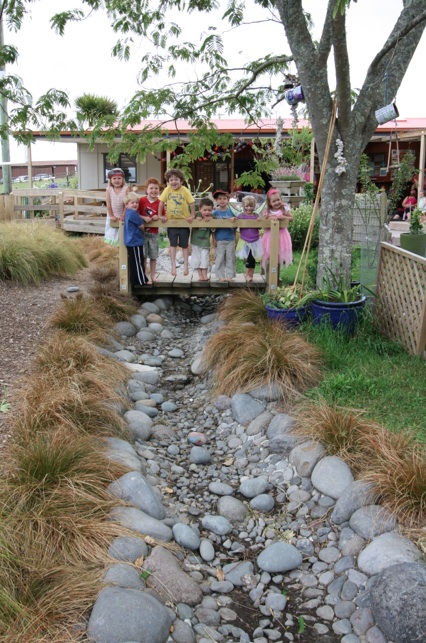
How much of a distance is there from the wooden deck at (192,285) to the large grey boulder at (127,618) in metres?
5.46

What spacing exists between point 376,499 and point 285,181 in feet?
34.4

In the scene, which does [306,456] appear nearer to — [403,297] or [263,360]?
[263,360]

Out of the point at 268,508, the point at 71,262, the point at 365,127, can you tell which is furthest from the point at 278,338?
the point at 71,262

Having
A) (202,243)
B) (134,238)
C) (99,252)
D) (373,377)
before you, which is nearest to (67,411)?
(373,377)

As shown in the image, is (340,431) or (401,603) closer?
(401,603)

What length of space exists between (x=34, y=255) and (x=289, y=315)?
165 inches

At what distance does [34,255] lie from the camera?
8.82 m

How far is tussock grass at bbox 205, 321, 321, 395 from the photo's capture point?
5.27 m

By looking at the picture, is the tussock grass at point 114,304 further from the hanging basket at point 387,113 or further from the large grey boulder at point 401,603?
the large grey boulder at point 401,603

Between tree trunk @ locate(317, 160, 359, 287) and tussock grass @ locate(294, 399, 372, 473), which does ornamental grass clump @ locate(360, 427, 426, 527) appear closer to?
tussock grass @ locate(294, 399, 372, 473)

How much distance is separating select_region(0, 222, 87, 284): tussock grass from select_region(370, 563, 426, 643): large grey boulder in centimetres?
645

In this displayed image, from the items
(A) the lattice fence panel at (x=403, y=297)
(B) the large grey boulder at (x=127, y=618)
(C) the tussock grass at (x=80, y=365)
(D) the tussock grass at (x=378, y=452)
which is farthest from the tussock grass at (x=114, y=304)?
(B) the large grey boulder at (x=127, y=618)

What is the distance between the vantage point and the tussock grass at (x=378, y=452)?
3586 mm

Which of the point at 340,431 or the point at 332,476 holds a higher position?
the point at 340,431
